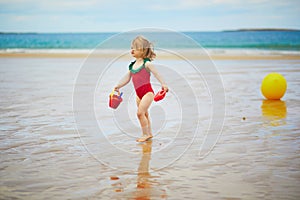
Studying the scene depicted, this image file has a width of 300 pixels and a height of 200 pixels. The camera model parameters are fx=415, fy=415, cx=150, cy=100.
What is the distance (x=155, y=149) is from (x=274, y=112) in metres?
3.67

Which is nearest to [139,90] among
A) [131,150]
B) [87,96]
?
[131,150]

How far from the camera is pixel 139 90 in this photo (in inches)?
263

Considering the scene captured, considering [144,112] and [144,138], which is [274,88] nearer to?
[144,112]

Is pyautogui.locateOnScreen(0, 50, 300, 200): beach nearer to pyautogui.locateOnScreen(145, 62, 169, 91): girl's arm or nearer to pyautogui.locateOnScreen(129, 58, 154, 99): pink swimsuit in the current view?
pyautogui.locateOnScreen(129, 58, 154, 99): pink swimsuit

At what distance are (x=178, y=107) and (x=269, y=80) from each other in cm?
262

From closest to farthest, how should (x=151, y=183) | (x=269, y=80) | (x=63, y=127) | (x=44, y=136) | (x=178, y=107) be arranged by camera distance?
(x=151, y=183) < (x=44, y=136) < (x=63, y=127) < (x=178, y=107) < (x=269, y=80)

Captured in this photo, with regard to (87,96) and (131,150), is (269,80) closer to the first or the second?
(87,96)

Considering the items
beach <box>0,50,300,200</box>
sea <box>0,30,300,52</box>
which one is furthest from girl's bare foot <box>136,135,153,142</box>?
sea <box>0,30,300,52</box>

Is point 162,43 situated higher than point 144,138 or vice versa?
point 162,43

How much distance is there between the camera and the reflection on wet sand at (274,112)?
7.65 m

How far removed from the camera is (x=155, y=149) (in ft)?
19.6

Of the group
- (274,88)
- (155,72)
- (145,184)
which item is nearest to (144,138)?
(155,72)

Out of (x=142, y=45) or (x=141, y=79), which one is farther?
(x=141, y=79)

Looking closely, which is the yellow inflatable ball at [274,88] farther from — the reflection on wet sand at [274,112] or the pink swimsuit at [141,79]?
the pink swimsuit at [141,79]
